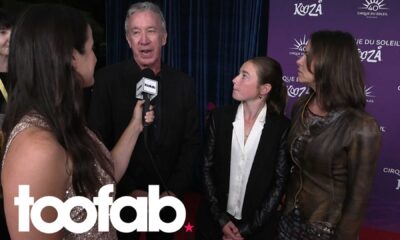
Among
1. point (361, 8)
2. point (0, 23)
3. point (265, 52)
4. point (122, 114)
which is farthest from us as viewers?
point (265, 52)

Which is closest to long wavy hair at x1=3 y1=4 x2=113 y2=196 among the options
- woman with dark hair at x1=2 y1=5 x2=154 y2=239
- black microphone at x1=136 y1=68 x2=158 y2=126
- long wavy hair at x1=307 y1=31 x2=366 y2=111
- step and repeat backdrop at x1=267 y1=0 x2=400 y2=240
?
woman with dark hair at x1=2 y1=5 x2=154 y2=239

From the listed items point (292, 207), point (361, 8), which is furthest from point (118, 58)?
point (292, 207)

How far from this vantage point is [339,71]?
155cm

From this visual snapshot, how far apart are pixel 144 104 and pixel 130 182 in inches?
21.7

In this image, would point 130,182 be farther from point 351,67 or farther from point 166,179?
point 351,67

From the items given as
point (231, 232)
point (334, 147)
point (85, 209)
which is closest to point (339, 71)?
point (334, 147)

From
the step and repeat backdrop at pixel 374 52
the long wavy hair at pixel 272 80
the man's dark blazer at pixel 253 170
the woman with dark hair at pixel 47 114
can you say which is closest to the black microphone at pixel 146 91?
the woman with dark hair at pixel 47 114

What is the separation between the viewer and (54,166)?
0.90m

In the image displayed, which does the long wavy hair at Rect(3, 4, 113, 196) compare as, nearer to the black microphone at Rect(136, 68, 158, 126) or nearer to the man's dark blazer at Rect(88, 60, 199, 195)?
the black microphone at Rect(136, 68, 158, 126)

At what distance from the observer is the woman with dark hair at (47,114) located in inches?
35.0

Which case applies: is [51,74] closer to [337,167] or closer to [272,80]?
[337,167]

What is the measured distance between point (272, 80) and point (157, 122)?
63 centimetres

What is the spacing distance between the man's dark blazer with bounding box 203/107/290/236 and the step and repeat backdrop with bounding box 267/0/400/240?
1.57m

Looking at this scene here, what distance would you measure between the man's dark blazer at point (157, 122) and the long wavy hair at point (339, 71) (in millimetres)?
646
